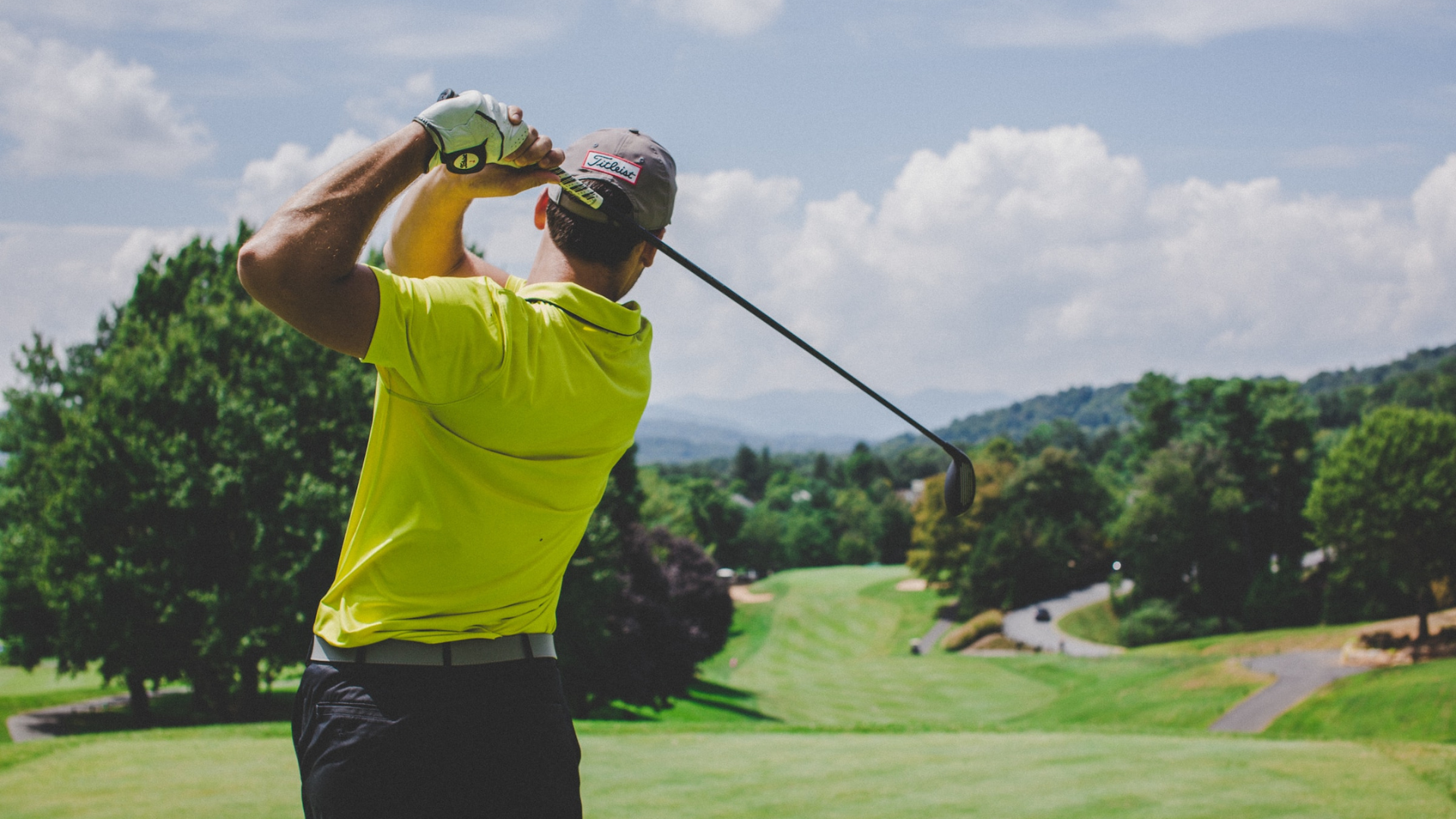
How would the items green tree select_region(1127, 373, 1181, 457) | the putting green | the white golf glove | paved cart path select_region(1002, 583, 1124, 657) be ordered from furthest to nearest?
green tree select_region(1127, 373, 1181, 457) → paved cart path select_region(1002, 583, 1124, 657) → the putting green → the white golf glove

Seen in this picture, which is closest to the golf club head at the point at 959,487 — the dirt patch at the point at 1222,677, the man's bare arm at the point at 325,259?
the man's bare arm at the point at 325,259

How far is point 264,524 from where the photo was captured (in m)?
20.9

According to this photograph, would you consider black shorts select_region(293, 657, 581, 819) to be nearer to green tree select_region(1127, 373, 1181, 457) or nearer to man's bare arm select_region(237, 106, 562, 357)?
man's bare arm select_region(237, 106, 562, 357)

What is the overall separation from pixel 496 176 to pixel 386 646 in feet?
3.93

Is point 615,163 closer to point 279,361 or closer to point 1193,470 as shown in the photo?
point 279,361

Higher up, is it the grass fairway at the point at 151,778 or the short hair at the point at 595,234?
the short hair at the point at 595,234

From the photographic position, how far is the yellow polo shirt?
2051 millimetres

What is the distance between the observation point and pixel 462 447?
7.29ft

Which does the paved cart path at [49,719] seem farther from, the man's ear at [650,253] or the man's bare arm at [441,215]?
the man's ear at [650,253]

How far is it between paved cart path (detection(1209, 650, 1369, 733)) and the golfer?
97.1ft

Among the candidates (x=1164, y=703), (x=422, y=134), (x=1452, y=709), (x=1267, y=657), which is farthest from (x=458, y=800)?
(x=1267, y=657)

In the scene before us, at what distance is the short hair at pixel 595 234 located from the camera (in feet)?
8.23

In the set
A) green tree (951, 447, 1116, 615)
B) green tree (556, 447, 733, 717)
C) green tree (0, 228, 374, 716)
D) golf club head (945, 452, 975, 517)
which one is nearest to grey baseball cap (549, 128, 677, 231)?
golf club head (945, 452, 975, 517)

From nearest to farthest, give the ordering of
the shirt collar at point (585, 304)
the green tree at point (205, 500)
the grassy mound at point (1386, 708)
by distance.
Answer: the shirt collar at point (585, 304)
the green tree at point (205, 500)
the grassy mound at point (1386, 708)
